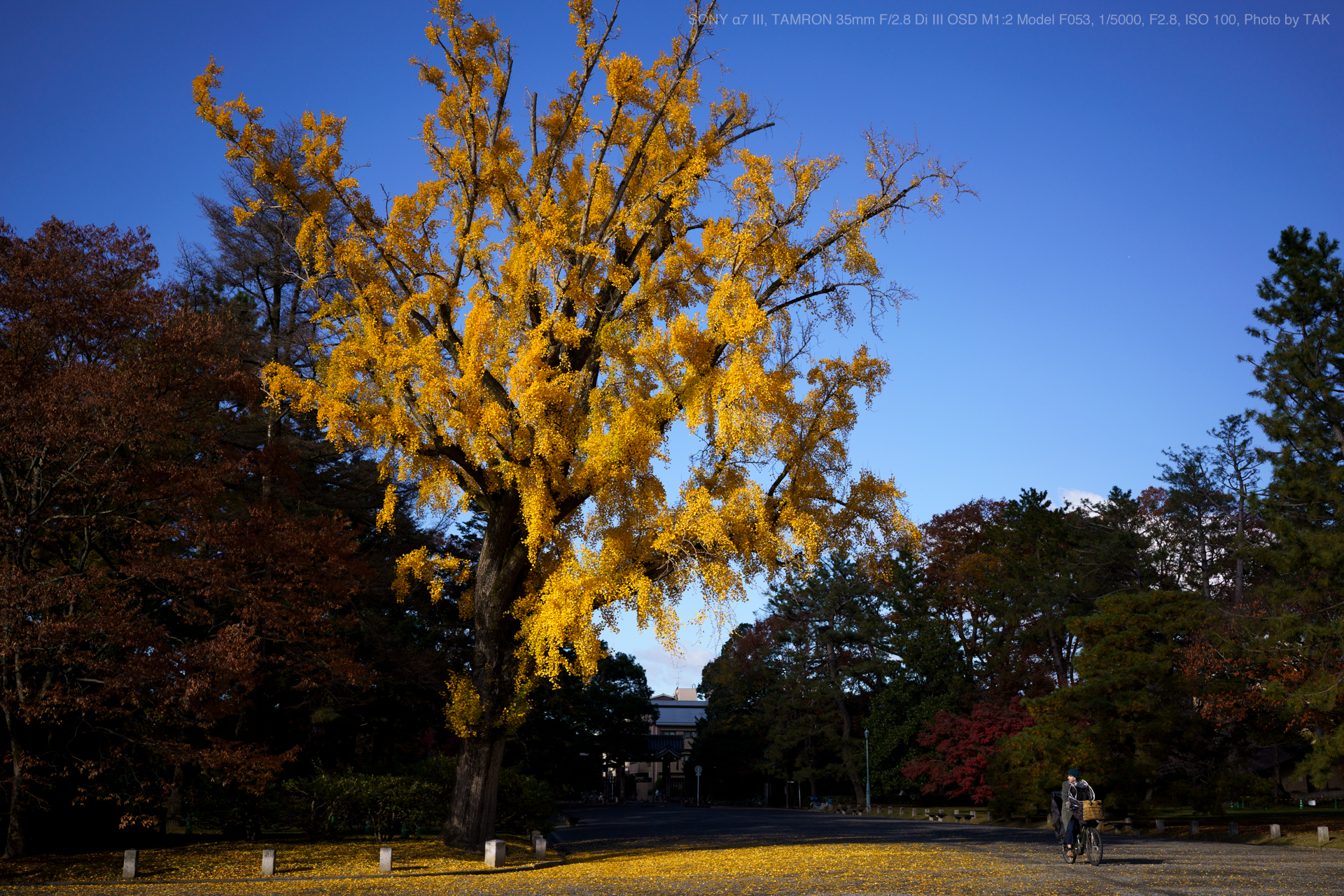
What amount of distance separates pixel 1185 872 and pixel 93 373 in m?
17.2

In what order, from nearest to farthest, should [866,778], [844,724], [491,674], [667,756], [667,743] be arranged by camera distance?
[491,674]
[866,778]
[844,724]
[667,756]
[667,743]

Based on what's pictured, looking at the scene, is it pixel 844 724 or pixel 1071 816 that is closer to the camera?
pixel 1071 816

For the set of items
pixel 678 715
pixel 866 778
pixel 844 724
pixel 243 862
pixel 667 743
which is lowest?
pixel 667 743

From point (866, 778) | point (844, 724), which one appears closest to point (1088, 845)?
point (866, 778)

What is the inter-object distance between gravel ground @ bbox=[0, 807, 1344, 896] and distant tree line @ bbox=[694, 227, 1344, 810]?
415 cm

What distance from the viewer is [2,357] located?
43.2 ft

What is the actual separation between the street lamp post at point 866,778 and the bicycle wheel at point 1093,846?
93.8 ft

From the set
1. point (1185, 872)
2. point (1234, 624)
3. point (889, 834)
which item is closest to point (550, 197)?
point (1185, 872)

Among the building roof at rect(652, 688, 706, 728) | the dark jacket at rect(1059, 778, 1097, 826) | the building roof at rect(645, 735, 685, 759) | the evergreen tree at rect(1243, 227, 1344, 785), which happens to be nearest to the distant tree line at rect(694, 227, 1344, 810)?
the evergreen tree at rect(1243, 227, 1344, 785)

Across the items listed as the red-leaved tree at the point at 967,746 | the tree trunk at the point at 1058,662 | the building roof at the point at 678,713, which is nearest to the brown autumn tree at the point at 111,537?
the red-leaved tree at the point at 967,746

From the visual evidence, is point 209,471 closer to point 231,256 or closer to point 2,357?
point 2,357

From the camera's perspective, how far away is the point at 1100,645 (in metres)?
24.6

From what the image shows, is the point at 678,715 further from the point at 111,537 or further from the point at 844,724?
the point at 111,537

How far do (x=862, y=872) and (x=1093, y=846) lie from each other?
4343 millimetres
